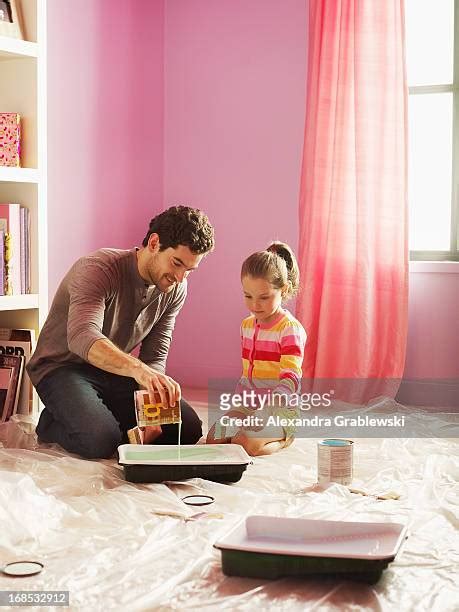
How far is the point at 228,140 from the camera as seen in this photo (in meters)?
4.28

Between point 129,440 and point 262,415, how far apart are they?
0.46m

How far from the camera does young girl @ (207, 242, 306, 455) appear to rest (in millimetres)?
2918

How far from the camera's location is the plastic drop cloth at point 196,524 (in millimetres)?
1697

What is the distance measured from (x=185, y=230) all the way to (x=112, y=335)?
445mm

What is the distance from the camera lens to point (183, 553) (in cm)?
192

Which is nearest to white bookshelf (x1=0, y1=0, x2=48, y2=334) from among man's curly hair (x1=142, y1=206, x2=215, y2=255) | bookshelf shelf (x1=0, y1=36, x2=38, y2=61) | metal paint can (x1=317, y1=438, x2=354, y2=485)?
bookshelf shelf (x1=0, y1=36, x2=38, y2=61)

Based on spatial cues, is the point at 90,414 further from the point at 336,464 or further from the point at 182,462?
the point at 336,464

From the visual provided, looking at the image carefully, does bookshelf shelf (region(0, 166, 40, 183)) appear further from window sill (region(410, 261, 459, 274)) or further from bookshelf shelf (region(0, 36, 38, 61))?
window sill (region(410, 261, 459, 274))

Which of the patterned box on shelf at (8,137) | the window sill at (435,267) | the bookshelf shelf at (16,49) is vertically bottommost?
the window sill at (435,267)

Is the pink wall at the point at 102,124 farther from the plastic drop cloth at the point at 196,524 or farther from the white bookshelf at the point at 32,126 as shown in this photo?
the plastic drop cloth at the point at 196,524

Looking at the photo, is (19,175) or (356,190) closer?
(19,175)

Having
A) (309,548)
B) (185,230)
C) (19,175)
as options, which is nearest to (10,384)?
(19,175)

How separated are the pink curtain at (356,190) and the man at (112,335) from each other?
1048mm

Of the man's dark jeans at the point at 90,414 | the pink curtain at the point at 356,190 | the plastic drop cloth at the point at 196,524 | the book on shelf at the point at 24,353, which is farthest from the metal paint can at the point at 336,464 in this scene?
the pink curtain at the point at 356,190
